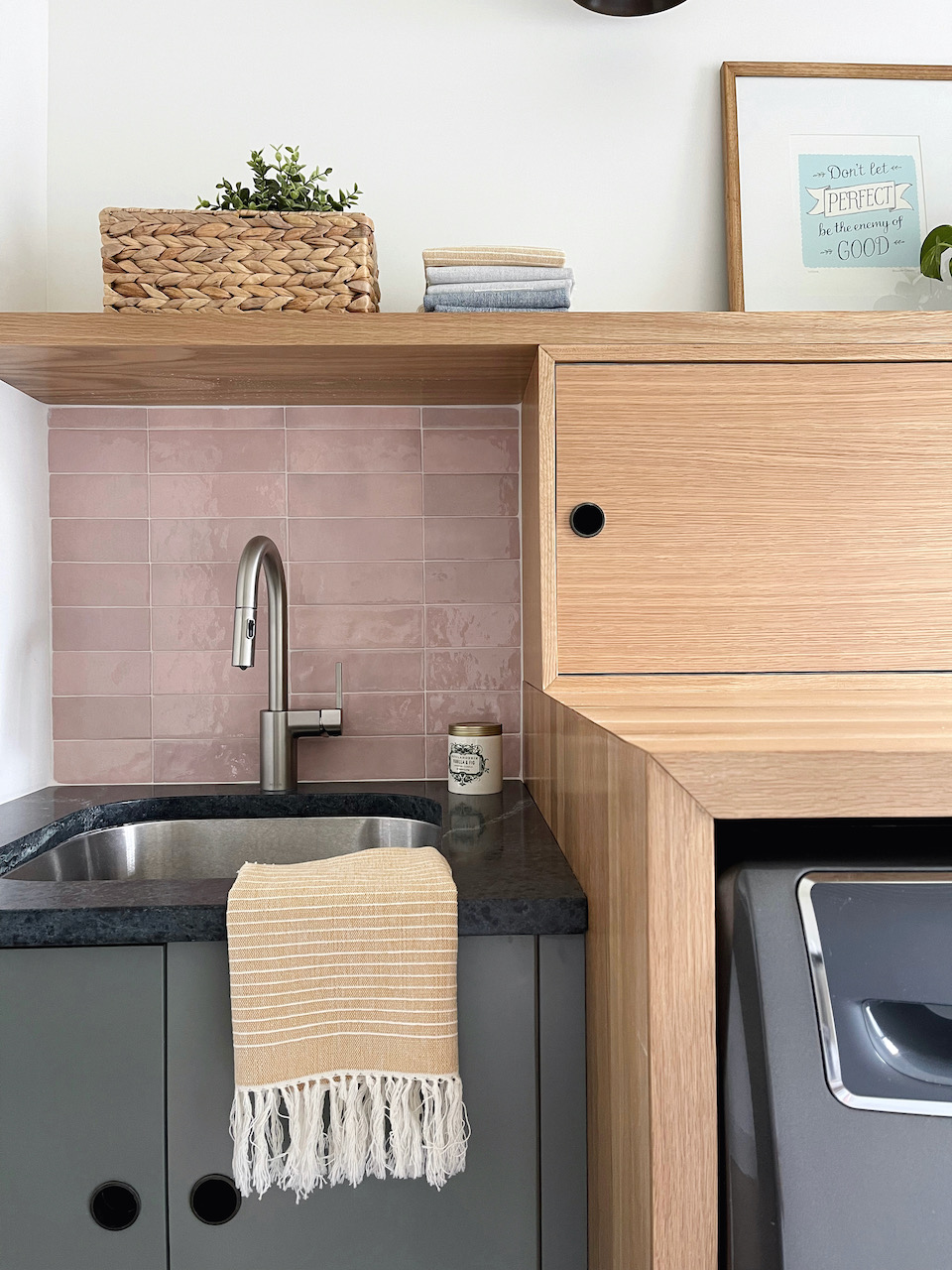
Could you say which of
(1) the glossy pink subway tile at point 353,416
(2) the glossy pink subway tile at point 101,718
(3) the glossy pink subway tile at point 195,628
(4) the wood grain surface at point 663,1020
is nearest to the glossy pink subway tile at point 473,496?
(1) the glossy pink subway tile at point 353,416

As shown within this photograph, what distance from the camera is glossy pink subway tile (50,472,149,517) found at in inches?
57.3

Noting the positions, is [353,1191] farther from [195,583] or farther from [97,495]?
[97,495]

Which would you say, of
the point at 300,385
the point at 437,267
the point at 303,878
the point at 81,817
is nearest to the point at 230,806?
the point at 81,817

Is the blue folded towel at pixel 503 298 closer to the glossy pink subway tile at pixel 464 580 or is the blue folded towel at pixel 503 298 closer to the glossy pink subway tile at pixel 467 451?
the glossy pink subway tile at pixel 467 451

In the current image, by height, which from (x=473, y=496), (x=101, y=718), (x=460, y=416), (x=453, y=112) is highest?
(x=453, y=112)

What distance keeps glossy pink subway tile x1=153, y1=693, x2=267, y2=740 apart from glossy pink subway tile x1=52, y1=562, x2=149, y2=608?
17cm

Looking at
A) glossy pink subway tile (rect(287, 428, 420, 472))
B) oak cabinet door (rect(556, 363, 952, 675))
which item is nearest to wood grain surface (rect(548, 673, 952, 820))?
oak cabinet door (rect(556, 363, 952, 675))

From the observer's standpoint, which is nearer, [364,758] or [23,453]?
[23,453]

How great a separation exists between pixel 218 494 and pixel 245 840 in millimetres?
547

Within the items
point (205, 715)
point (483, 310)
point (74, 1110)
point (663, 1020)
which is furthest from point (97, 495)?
point (663, 1020)

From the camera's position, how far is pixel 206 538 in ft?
4.83

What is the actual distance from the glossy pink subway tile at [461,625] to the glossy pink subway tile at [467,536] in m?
0.08

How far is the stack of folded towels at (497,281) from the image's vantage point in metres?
1.15

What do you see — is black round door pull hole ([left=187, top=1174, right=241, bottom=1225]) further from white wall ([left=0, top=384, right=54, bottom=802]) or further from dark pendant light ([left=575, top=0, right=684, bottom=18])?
dark pendant light ([left=575, top=0, right=684, bottom=18])
